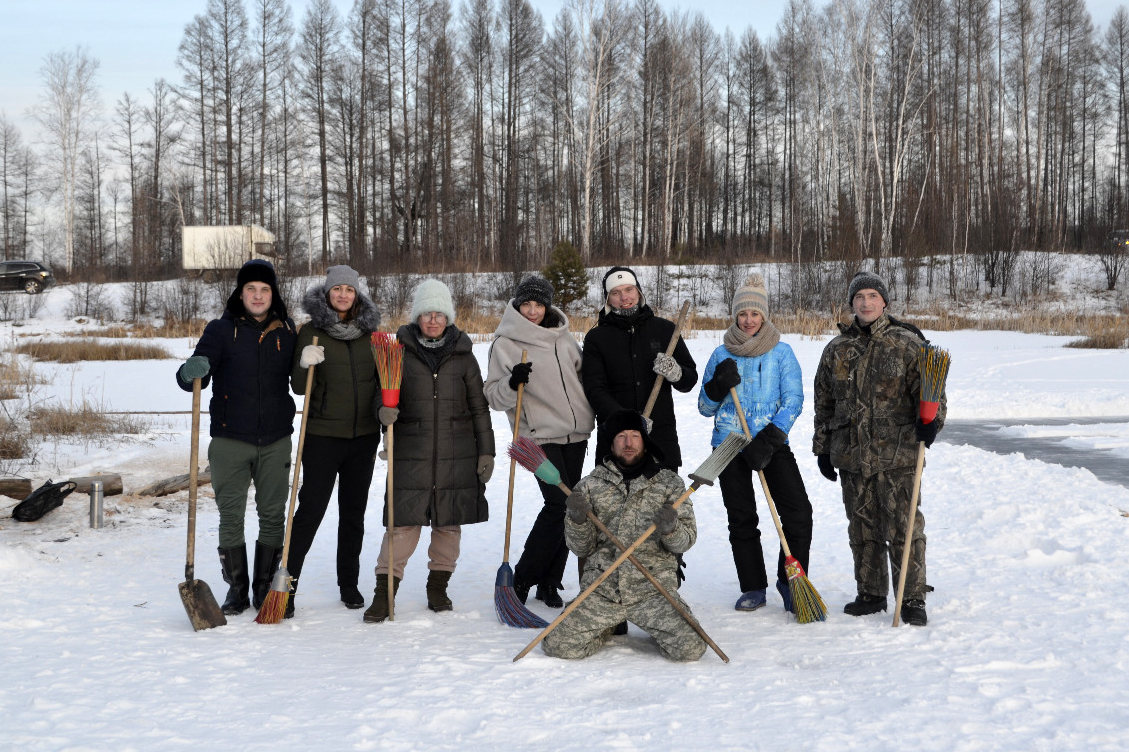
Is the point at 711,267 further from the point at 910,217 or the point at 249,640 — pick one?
the point at 249,640

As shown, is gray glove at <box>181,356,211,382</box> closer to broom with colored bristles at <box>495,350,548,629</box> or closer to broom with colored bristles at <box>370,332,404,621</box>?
broom with colored bristles at <box>370,332,404,621</box>

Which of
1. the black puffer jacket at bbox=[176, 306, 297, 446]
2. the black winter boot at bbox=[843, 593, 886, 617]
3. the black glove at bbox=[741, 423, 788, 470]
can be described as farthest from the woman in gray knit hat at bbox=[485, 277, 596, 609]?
the black winter boot at bbox=[843, 593, 886, 617]

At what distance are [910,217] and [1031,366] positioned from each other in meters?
16.3

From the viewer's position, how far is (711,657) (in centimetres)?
374

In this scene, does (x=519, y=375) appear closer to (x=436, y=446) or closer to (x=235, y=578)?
(x=436, y=446)

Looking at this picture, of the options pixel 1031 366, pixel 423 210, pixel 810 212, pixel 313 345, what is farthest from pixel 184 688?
pixel 810 212

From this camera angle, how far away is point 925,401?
3.96 metres

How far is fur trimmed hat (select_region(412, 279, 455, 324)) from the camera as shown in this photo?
4.43m

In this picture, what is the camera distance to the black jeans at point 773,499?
174 inches

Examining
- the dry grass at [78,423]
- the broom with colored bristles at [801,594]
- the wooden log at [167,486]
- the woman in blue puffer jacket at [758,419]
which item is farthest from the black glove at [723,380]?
the dry grass at [78,423]

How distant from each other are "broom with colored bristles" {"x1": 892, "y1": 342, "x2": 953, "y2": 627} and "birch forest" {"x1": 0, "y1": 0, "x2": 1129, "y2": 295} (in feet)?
78.9

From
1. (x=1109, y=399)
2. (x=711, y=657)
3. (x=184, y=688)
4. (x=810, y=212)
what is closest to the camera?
(x=184, y=688)

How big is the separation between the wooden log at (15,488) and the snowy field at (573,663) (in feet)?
1.63

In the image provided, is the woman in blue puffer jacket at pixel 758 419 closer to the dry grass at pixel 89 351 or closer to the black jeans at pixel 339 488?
the black jeans at pixel 339 488
